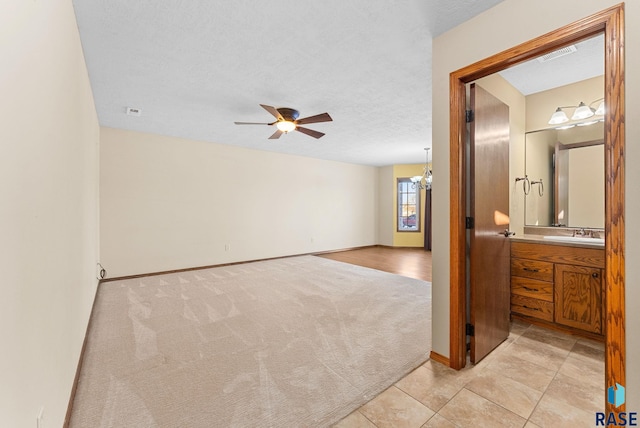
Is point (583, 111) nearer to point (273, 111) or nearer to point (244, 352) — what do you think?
point (273, 111)

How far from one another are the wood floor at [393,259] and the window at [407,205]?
0.77 meters

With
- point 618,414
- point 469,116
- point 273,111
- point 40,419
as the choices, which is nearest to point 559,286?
point 618,414

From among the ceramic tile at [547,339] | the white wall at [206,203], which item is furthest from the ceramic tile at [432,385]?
the white wall at [206,203]

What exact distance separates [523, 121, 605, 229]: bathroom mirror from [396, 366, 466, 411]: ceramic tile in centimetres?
229

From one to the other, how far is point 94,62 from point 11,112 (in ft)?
7.43

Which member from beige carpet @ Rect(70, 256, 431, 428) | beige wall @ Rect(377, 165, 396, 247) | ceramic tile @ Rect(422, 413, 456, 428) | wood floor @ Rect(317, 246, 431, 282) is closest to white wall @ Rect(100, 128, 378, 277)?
wood floor @ Rect(317, 246, 431, 282)

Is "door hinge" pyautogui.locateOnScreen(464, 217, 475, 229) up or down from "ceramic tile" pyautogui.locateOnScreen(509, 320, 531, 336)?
up

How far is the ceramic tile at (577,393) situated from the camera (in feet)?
5.41

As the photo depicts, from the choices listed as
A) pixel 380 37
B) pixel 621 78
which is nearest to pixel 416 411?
pixel 621 78

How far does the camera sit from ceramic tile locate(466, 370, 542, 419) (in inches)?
64.6

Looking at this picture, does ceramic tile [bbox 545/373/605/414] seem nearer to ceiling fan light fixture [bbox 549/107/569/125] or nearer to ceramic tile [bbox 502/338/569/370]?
ceramic tile [bbox 502/338/569/370]

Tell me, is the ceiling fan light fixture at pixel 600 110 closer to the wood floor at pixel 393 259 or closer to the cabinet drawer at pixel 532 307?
the cabinet drawer at pixel 532 307

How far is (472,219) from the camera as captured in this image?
207 centimetres

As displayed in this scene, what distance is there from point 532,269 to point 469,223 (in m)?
1.27
